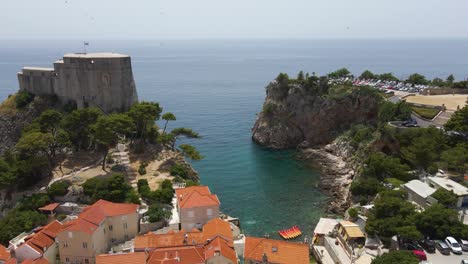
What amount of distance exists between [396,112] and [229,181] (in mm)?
25265

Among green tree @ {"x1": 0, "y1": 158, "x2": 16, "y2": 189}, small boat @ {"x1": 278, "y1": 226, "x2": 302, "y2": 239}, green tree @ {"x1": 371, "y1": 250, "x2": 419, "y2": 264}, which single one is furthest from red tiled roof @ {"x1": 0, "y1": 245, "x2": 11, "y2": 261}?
green tree @ {"x1": 371, "y1": 250, "x2": 419, "y2": 264}

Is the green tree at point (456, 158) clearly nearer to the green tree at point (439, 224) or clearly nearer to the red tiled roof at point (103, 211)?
the green tree at point (439, 224)

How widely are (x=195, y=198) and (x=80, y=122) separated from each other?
20794 millimetres

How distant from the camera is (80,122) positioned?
158 ft

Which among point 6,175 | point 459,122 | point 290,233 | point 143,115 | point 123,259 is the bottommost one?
point 290,233

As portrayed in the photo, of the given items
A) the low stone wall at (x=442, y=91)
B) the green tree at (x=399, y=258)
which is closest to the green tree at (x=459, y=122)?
the low stone wall at (x=442, y=91)

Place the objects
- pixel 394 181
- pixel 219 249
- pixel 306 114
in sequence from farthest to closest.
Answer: pixel 306 114 < pixel 394 181 < pixel 219 249

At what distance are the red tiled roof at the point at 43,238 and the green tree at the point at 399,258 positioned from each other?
24.5 meters

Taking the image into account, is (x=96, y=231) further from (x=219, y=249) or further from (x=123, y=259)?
(x=219, y=249)

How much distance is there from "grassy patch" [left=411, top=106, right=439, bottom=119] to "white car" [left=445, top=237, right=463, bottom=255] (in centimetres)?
2779

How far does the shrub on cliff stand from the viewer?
2217 inches

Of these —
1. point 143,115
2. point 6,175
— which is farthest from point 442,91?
point 6,175

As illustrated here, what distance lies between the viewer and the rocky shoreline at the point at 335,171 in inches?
1794

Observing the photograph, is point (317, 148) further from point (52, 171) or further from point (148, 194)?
point (52, 171)
